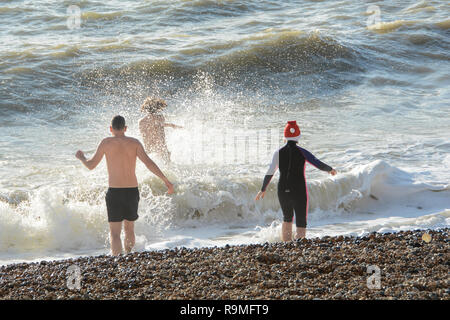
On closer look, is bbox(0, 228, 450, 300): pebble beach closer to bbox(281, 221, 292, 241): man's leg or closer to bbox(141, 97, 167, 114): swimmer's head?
bbox(281, 221, 292, 241): man's leg

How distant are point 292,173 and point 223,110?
8276mm

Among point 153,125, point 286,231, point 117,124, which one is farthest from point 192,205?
point 117,124

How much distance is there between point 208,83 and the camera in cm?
1725

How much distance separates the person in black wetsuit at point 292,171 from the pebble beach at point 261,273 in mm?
583

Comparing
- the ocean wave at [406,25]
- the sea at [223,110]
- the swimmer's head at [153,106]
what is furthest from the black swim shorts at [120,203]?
the ocean wave at [406,25]

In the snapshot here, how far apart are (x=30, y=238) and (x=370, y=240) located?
4.71 metres

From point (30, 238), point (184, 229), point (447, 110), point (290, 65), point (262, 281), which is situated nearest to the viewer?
point (262, 281)

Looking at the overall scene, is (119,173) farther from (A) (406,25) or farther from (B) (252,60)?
(A) (406,25)

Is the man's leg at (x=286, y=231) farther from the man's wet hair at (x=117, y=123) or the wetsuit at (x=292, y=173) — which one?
the man's wet hair at (x=117, y=123)

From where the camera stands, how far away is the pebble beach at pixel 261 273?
492cm

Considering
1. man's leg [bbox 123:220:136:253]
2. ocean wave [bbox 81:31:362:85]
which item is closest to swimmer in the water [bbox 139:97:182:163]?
man's leg [bbox 123:220:136:253]

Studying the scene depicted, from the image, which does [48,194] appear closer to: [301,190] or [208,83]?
[301,190]

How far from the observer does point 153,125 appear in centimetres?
977
